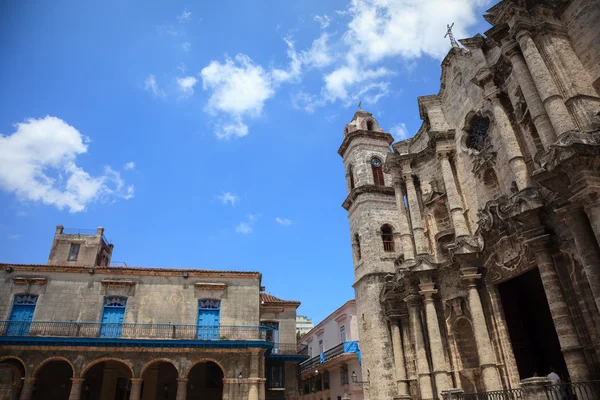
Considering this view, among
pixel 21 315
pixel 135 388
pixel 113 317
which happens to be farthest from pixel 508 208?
pixel 21 315

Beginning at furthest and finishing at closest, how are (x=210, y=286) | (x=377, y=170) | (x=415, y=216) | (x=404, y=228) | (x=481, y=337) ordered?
1. (x=377, y=170)
2. (x=210, y=286)
3. (x=404, y=228)
4. (x=415, y=216)
5. (x=481, y=337)

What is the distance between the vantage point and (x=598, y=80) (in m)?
11.3

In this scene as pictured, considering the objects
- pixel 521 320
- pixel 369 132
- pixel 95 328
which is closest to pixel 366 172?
pixel 369 132

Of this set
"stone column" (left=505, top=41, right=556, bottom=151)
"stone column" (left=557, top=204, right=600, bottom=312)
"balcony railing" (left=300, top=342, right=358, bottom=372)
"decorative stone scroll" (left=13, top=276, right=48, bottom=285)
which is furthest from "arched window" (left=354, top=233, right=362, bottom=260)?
"decorative stone scroll" (left=13, top=276, right=48, bottom=285)

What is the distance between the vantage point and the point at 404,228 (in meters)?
19.4

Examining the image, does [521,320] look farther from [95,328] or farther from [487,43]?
[95,328]

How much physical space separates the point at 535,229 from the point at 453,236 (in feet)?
19.1

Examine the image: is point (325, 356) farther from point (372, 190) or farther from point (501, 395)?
point (501, 395)

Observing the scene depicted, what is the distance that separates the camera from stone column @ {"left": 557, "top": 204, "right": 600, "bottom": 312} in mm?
9422

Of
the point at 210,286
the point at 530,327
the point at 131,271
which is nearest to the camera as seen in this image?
the point at 530,327

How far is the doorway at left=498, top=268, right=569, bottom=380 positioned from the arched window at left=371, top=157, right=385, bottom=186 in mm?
12404

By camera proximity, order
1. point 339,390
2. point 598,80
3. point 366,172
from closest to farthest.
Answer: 1. point 598,80
2. point 366,172
3. point 339,390

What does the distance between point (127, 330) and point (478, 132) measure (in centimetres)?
2014

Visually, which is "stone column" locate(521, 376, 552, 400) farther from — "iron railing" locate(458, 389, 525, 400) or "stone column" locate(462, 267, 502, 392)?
"stone column" locate(462, 267, 502, 392)
